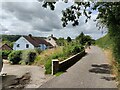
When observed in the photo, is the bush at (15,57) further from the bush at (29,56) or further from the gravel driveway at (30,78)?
the gravel driveway at (30,78)

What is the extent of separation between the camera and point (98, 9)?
15.9 m

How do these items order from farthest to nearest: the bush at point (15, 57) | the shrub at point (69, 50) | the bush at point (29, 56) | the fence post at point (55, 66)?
the bush at point (15, 57) → the bush at point (29, 56) → the shrub at point (69, 50) → the fence post at point (55, 66)

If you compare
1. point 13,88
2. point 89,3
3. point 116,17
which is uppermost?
point 89,3

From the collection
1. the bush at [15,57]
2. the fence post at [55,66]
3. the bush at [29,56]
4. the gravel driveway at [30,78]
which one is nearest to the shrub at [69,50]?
the bush at [29,56]

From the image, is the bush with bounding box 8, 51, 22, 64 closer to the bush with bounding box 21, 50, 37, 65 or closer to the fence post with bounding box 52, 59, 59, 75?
the bush with bounding box 21, 50, 37, 65

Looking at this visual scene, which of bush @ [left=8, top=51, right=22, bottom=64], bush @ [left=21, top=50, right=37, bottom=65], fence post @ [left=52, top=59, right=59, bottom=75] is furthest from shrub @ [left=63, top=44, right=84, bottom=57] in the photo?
fence post @ [left=52, top=59, right=59, bottom=75]

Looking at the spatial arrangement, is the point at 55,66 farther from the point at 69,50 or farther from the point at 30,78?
the point at 69,50

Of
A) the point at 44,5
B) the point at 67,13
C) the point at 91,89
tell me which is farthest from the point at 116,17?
the point at 91,89

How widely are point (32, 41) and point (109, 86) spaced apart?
58769mm

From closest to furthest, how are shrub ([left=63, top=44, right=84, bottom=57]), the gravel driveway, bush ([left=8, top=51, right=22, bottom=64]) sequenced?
the gravel driveway < shrub ([left=63, top=44, right=84, bottom=57]) < bush ([left=8, top=51, right=22, bottom=64])

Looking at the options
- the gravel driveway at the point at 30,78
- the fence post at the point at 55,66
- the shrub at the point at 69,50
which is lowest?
the gravel driveway at the point at 30,78

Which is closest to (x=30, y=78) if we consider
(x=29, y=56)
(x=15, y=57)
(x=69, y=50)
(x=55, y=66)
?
(x=55, y=66)

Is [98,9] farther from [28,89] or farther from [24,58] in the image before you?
[24,58]

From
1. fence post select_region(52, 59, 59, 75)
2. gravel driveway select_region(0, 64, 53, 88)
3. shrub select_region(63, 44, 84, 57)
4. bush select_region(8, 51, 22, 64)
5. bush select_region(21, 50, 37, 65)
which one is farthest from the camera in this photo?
bush select_region(8, 51, 22, 64)
